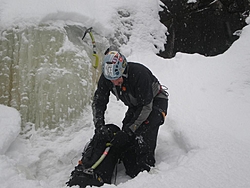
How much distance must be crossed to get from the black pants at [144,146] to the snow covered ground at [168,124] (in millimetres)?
164

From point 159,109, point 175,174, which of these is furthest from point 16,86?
point 175,174

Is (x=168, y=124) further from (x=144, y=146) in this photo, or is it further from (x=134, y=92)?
(x=134, y=92)

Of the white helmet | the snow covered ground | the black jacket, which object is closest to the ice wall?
the snow covered ground

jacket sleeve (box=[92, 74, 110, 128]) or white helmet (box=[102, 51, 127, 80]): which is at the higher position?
white helmet (box=[102, 51, 127, 80])

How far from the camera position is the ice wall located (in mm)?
4215

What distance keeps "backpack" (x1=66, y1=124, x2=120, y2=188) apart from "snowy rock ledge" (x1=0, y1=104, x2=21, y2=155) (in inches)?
34.5

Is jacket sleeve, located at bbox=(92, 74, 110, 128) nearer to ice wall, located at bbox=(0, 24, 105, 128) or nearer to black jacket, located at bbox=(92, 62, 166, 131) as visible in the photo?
black jacket, located at bbox=(92, 62, 166, 131)

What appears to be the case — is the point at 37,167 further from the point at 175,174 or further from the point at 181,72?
the point at 181,72

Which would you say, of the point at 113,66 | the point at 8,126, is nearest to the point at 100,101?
the point at 113,66

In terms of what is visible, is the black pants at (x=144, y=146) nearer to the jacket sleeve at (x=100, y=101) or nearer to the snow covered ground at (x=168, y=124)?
the snow covered ground at (x=168, y=124)

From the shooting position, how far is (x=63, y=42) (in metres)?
4.66

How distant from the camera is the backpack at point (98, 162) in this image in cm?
290

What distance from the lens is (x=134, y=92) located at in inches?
127

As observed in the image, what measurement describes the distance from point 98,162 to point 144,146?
1.77 feet
